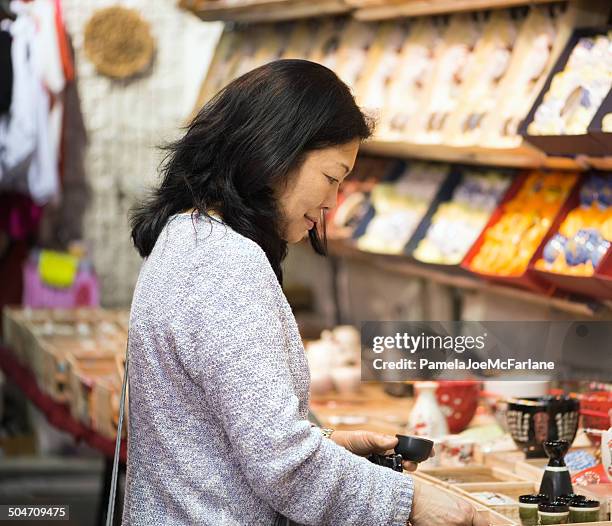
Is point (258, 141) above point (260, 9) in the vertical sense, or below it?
below

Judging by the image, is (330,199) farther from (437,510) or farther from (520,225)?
(520,225)

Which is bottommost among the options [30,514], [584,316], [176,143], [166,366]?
[30,514]

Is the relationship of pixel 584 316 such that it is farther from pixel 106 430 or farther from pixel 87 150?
pixel 87 150

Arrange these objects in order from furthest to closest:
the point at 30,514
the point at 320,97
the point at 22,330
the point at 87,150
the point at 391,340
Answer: the point at 87,150
the point at 22,330
the point at 30,514
the point at 391,340
the point at 320,97

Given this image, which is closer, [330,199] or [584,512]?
[330,199]

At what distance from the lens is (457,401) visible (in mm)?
3264

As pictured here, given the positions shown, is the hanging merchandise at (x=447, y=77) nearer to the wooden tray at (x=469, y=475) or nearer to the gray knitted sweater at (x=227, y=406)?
the wooden tray at (x=469, y=475)

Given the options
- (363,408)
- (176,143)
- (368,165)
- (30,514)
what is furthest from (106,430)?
(176,143)

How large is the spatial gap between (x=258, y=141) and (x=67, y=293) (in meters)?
4.53

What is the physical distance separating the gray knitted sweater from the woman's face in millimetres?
150

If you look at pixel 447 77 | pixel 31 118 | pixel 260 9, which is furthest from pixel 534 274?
pixel 31 118

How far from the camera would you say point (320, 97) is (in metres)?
2.11

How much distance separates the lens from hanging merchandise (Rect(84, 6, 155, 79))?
6.93 meters

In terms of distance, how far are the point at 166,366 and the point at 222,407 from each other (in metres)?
0.15
